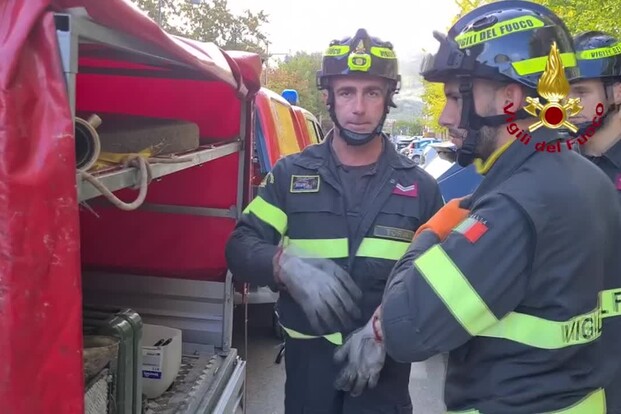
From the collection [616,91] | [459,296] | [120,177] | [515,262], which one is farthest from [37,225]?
[616,91]

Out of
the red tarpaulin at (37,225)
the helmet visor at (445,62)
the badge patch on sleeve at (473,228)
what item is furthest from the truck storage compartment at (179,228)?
the red tarpaulin at (37,225)

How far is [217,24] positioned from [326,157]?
29.3m

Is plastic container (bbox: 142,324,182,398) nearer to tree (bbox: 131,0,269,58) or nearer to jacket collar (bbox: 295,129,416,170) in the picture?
jacket collar (bbox: 295,129,416,170)

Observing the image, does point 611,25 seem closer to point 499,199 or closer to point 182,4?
point 499,199

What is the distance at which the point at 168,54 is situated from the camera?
84.1 inches

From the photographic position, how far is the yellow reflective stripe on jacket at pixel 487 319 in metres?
1.66

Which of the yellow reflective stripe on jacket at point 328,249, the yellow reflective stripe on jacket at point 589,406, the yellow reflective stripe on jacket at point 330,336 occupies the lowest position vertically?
the yellow reflective stripe on jacket at point 330,336

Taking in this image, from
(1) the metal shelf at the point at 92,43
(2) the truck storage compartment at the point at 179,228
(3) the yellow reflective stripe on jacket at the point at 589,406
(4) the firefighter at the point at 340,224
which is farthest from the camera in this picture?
(2) the truck storage compartment at the point at 179,228

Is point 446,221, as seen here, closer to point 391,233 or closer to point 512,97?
point 512,97

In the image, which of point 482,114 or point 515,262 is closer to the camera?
point 515,262

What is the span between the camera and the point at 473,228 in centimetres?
170

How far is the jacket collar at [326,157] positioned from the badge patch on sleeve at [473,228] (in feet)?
3.98

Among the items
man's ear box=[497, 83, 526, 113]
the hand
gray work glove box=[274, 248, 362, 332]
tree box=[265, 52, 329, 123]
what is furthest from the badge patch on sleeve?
tree box=[265, 52, 329, 123]

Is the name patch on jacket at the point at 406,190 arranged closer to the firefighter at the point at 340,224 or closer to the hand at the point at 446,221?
the firefighter at the point at 340,224
